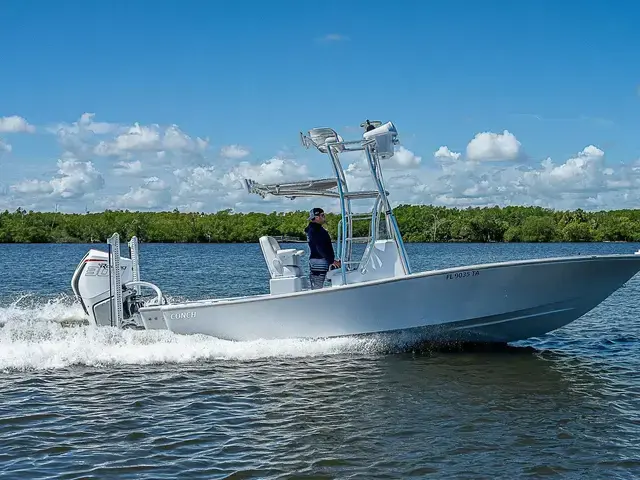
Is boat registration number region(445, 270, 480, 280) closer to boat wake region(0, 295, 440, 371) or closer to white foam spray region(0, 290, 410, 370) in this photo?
boat wake region(0, 295, 440, 371)

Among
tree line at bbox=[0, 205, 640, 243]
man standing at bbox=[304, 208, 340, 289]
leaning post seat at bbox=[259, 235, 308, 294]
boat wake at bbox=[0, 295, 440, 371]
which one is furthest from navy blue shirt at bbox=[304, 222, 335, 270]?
tree line at bbox=[0, 205, 640, 243]

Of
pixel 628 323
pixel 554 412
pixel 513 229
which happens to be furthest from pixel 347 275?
pixel 513 229

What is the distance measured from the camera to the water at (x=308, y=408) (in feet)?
24.5

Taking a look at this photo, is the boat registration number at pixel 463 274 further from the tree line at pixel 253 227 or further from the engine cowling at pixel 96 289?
the tree line at pixel 253 227

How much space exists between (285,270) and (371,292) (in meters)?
1.87

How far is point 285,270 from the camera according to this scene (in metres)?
13.0

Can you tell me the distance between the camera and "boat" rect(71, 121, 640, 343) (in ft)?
38.5

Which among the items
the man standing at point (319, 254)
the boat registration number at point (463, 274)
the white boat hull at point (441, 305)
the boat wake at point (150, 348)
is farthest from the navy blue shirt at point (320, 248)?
the boat registration number at point (463, 274)

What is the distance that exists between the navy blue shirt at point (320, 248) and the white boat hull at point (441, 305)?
92cm

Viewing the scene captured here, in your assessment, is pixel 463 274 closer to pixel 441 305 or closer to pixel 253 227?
pixel 441 305

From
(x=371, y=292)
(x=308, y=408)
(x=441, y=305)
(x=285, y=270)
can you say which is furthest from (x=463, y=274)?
(x=308, y=408)

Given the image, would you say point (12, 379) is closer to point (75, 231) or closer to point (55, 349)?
point (55, 349)

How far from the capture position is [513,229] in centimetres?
12081

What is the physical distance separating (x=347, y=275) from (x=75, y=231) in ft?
411
